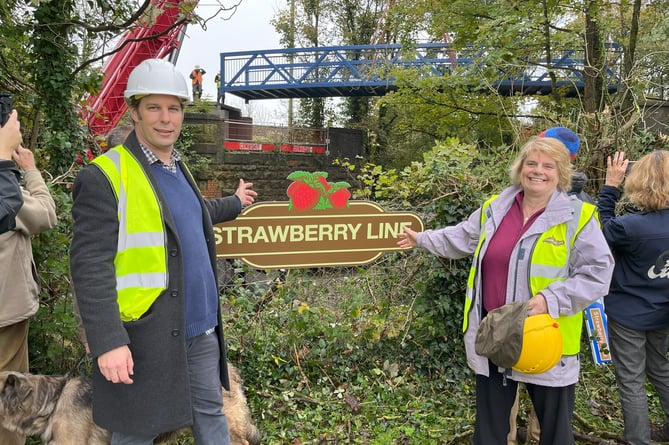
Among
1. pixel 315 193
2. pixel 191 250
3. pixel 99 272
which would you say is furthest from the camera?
pixel 315 193

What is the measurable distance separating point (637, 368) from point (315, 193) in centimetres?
232

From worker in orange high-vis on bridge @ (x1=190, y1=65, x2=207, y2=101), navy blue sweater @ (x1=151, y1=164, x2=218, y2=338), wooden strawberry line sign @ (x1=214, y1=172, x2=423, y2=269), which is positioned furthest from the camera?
worker in orange high-vis on bridge @ (x1=190, y1=65, x2=207, y2=101)

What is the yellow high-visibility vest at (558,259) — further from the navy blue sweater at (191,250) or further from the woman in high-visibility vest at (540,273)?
the navy blue sweater at (191,250)

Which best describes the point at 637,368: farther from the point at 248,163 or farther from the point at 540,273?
the point at 248,163

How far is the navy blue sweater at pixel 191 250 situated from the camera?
1915mm

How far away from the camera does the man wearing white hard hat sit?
167 cm

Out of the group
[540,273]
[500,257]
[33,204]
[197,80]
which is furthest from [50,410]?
[197,80]

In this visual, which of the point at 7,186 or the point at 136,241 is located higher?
the point at 7,186

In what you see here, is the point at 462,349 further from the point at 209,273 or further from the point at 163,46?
the point at 163,46

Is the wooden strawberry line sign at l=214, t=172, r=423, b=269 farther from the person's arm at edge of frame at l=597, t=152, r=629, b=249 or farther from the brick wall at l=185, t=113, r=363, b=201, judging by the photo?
the brick wall at l=185, t=113, r=363, b=201

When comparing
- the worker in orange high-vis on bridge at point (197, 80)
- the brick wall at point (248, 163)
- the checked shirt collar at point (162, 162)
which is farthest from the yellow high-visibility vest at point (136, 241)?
the worker in orange high-vis on bridge at point (197, 80)

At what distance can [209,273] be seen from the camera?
6.68ft

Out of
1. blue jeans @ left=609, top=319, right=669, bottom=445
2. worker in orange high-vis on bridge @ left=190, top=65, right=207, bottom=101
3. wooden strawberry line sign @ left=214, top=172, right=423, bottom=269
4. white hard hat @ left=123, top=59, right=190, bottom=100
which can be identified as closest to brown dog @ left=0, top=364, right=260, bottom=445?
wooden strawberry line sign @ left=214, top=172, right=423, bottom=269

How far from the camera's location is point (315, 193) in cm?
331
